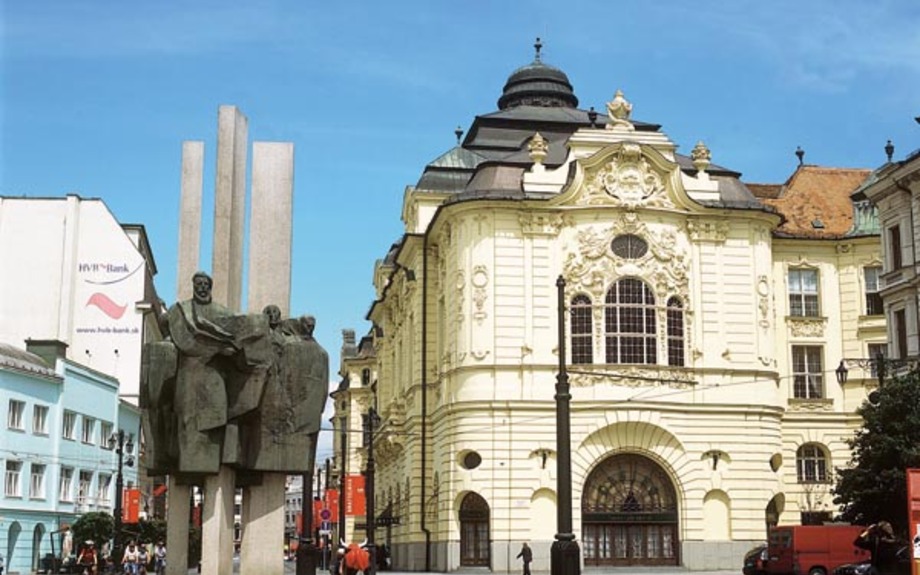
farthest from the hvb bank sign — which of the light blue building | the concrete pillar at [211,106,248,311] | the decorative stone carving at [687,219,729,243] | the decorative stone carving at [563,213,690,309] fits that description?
the concrete pillar at [211,106,248,311]

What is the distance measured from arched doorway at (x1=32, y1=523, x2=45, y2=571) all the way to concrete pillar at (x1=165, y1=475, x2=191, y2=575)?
39560 mm

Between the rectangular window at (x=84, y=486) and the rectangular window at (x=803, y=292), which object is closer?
the rectangular window at (x=803, y=292)

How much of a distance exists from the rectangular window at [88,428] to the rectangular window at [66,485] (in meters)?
2.43

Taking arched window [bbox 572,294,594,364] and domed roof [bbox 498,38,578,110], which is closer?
arched window [bbox 572,294,594,364]

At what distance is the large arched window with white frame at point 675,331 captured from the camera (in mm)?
52781

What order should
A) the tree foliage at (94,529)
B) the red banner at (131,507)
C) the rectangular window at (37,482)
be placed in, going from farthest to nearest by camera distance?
the rectangular window at (37,482)
the red banner at (131,507)
the tree foliage at (94,529)

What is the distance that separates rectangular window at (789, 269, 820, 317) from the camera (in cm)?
5903

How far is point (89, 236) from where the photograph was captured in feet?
242

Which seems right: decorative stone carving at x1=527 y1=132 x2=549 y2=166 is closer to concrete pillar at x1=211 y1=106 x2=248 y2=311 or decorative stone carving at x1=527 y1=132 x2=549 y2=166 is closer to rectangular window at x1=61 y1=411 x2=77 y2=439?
rectangular window at x1=61 y1=411 x2=77 y2=439

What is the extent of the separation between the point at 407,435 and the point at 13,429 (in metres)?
16.3

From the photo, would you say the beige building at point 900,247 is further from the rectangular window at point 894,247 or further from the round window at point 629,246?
the round window at point 629,246

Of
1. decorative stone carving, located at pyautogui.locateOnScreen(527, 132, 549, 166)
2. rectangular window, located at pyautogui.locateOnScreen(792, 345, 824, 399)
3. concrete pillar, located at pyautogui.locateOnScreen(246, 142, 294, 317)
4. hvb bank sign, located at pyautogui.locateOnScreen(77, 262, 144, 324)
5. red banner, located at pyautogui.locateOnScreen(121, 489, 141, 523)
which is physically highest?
decorative stone carving, located at pyautogui.locateOnScreen(527, 132, 549, 166)

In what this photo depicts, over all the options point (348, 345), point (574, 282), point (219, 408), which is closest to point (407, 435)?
point (574, 282)

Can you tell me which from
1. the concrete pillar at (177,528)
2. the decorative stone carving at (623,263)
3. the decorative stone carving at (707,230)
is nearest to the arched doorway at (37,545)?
the decorative stone carving at (623,263)
